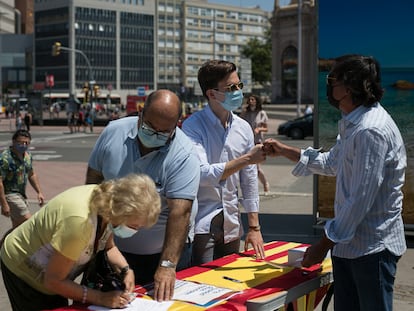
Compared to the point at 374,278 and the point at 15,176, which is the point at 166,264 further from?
the point at 15,176

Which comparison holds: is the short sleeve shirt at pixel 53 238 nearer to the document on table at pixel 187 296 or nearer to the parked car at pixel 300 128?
the document on table at pixel 187 296

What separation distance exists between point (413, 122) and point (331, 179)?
1.33 metres

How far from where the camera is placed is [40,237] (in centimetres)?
322

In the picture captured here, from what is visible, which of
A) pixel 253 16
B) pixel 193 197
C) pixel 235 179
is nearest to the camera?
pixel 193 197

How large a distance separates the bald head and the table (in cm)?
90

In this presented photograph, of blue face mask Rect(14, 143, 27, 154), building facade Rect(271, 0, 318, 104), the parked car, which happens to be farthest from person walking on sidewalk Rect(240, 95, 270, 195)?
building facade Rect(271, 0, 318, 104)

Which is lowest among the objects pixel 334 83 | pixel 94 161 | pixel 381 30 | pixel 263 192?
pixel 263 192

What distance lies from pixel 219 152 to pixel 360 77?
1.34m

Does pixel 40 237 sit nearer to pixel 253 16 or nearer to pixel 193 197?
pixel 193 197

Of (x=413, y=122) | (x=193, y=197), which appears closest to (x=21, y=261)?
(x=193, y=197)

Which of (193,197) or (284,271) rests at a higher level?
(193,197)

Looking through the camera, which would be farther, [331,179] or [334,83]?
[331,179]

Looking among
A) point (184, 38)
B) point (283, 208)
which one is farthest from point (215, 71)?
point (184, 38)

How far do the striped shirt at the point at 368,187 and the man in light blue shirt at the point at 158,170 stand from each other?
0.80 meters
